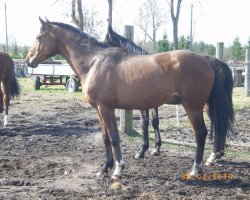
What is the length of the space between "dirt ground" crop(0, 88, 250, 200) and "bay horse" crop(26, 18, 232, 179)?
1.33 feet

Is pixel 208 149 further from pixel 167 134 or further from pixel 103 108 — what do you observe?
pixel 103 108

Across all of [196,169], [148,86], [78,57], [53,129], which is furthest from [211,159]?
[53,129]

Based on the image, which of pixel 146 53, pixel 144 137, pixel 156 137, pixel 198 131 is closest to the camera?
pixel 198 131

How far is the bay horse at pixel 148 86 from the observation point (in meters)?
5.44

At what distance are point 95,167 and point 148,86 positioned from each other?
163cm

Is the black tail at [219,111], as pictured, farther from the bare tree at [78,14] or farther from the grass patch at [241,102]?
the bare tree at [78,14]

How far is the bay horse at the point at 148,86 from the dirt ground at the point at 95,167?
404 millimetres

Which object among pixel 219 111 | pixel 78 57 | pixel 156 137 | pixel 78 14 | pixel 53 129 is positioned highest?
pixel 78 14

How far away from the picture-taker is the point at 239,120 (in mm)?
10648

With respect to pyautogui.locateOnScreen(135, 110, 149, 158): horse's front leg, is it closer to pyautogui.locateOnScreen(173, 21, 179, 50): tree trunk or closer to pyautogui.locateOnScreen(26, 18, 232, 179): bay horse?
pyautogui.locateOnScreen(26, 18, 232, 179): bay horse

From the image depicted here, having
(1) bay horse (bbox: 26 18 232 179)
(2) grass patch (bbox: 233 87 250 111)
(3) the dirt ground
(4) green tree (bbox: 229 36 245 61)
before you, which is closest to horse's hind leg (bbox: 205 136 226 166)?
(3) the dirt ground

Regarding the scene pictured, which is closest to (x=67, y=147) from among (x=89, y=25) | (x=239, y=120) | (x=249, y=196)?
(x=249, y=196)

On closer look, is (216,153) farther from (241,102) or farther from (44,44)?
(241,102)

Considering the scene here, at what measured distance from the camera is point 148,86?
5480 millimetres
